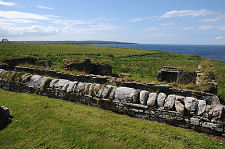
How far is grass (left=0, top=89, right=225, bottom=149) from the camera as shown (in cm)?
559

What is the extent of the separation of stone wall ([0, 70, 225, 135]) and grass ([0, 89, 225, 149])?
358 mm

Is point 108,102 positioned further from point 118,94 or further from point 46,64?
point 46,64

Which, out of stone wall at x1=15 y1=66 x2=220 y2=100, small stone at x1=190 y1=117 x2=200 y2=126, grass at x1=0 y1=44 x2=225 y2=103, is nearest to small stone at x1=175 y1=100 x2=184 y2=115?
small stone at x1=190 y1=117 x2=200 y2=126

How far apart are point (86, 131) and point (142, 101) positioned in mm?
2778

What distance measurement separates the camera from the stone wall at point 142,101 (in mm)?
6219

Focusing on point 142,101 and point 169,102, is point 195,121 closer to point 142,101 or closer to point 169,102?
point 169,102

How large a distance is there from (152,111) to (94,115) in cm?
264

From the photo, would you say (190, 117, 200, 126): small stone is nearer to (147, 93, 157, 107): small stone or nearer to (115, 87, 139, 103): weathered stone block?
(147, 93, 157, 107): small stone

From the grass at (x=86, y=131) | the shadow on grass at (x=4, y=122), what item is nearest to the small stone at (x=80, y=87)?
the grass at (x=86, y=131)

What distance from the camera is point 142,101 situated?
730 cm

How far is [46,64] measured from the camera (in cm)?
1839

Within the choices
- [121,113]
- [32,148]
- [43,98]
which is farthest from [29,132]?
[121,113]

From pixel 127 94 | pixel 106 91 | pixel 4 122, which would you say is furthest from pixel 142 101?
pixel 4 122

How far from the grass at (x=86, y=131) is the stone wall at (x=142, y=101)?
1.18 feet
